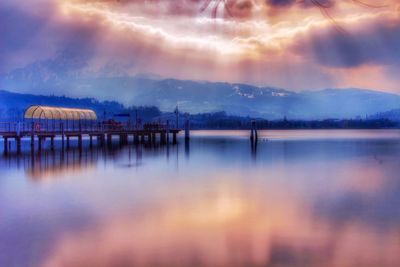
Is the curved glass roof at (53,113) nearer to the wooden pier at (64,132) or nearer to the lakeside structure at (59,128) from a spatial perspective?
the lakeside structure at (59,128)

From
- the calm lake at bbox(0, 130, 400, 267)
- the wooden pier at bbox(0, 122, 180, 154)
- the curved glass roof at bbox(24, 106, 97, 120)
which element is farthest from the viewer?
the curved glass roof at bbox(24, 106, 97, 120)

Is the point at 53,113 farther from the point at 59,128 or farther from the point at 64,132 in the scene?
the point at 64,132

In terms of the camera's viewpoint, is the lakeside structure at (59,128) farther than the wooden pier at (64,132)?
Yes

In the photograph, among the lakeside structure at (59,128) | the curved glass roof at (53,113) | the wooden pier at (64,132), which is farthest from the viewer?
the curved glass roof at (53,113)

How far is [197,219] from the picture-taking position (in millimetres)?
12953

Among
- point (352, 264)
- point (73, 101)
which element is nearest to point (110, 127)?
point (352, 264)

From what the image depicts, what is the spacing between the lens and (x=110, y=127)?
53.7 meters

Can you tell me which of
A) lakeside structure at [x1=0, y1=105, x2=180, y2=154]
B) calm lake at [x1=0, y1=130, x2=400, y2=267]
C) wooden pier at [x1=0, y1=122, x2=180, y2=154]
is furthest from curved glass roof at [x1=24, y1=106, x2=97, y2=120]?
calm lake at [x1=0, y1=130, x2=400, y2=267]

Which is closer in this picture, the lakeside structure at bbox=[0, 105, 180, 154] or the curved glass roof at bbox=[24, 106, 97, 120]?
the lakeside structure at bbox=[0, 105, 180, 154]

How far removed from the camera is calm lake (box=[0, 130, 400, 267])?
9422 mm

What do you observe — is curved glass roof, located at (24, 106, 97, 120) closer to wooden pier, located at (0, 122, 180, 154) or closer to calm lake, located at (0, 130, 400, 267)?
wooden pier, located at (0, 122, 180, 154)

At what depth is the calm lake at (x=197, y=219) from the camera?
9422mm

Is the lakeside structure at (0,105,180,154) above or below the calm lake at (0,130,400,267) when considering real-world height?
above

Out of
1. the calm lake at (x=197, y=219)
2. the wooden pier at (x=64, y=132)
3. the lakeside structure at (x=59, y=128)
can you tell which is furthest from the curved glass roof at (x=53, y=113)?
the calm lake at (x=197, y=219)
